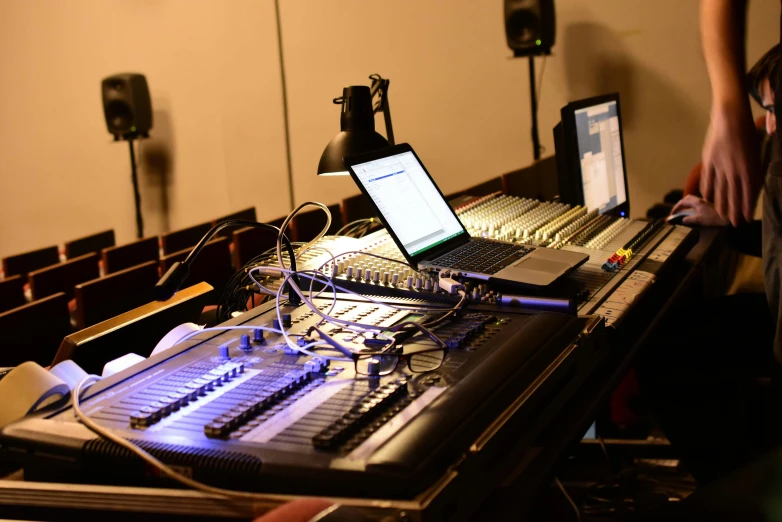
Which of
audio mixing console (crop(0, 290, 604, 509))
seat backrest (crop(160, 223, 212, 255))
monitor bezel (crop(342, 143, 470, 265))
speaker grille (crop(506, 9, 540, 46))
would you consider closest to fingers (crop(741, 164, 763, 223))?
audio mixing console (crop(0, 290, 604, 509))

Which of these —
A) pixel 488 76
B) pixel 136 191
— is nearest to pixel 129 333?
pixel 488 76

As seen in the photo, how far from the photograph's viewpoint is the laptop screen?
1.63 m

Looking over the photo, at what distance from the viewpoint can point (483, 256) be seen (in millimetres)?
1695

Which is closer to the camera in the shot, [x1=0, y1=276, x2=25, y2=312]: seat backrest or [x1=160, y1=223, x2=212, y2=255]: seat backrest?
[x1=0, y1=276, x2=25, y2=312]: seat backrest

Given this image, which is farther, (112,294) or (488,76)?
(488,76)

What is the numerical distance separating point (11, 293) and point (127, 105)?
318 cm

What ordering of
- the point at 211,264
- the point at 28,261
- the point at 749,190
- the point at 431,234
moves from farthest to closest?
the point at 28,261
the point at 211,264
the point at 431,234
the point at 749,190

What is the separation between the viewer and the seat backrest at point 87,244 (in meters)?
4.66

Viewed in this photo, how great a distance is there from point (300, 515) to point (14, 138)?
24.2ft

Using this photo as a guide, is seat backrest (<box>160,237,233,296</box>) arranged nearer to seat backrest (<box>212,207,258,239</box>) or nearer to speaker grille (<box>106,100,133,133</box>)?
seat backrest (<box>212,207,258,239</box>)

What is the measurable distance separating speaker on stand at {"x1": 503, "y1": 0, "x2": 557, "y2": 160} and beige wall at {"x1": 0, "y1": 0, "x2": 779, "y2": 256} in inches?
15.7

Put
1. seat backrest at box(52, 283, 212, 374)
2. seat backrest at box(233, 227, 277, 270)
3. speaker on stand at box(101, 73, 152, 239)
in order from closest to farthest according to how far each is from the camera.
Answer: seat backrest at box(52, 283, 212, 374), seat backrest at box(233, 227, 277, 270), speaker on stand at box(101, 73, 152, 239)

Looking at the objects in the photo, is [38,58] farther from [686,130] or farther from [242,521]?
[242,521]

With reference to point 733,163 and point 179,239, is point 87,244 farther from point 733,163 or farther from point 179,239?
point 733,163
